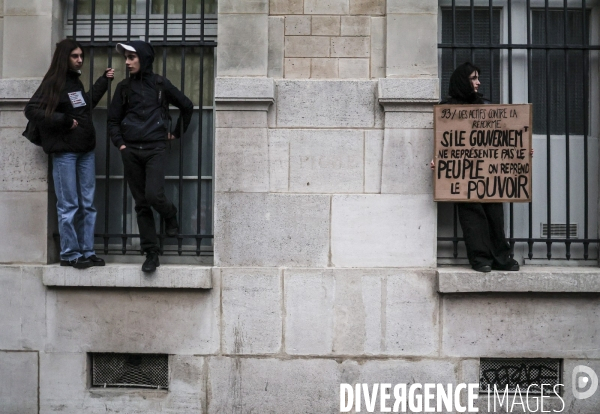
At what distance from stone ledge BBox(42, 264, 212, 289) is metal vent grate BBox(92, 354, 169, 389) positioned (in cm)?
74

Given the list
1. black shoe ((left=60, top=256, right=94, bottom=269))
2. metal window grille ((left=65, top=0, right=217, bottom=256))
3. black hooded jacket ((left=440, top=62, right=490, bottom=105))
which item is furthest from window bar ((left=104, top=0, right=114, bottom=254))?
black hooded jacket ((left=440, top=62, right=490, bottom=105))

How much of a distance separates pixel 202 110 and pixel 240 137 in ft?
2.14

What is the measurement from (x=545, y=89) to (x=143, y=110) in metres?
3.91

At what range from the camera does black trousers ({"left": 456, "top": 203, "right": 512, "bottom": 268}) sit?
6648 millimetres

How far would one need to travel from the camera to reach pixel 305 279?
667 cm

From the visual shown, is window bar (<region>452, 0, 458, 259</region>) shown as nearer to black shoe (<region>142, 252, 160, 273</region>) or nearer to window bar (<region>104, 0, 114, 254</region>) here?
black shoe (<region>142, 252, 160, 273</region>)

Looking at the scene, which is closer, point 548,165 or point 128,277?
point 128,277

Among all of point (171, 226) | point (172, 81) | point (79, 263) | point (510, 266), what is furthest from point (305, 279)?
point (172, 81)

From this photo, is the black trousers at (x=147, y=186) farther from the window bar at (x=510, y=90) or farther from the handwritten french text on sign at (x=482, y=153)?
the window bar at (x=510, y=90)

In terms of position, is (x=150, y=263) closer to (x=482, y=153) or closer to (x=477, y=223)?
(x=477, y=223)

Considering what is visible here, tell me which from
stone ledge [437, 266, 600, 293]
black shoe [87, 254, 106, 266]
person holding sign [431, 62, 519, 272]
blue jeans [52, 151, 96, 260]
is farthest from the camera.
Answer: black shoe [87, 254, 106, 266]

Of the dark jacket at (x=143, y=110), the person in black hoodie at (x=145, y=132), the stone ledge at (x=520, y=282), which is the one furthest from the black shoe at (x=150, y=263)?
the stone ledge at (x=520, y=282)

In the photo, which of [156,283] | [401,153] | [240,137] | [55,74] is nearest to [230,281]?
[156,283]

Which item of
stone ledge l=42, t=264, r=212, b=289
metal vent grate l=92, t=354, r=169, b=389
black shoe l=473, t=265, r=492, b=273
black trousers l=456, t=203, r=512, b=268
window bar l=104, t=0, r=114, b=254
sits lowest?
metal vent grate l=92, t=354, r=169, b=389
